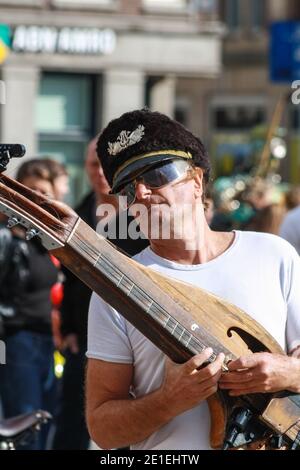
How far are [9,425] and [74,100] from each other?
14.5 m

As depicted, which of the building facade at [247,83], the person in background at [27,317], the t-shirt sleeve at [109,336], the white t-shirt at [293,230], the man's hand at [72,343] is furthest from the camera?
the building facade at [247,83]

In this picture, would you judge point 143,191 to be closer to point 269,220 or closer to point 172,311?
point 172,311

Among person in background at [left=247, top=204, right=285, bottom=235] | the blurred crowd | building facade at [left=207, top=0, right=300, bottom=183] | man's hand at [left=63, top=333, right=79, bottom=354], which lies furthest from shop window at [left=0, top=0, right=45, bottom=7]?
building facade at [left=207, top=0, right=300, bottom=183]

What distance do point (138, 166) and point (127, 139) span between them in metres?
0.08

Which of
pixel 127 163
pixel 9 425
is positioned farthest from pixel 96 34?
pixel 127 163

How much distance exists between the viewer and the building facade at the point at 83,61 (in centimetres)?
1862

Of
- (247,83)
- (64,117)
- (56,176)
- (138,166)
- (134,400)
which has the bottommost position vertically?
(247,83)

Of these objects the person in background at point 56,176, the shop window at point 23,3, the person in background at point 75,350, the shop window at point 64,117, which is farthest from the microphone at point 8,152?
the shop window at point 64,117

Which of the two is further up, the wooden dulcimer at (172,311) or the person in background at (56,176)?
the wooden dulcimer at (172,311)

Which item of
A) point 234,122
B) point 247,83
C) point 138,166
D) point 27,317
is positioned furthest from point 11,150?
point 247,83

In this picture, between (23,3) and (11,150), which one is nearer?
(11,150)

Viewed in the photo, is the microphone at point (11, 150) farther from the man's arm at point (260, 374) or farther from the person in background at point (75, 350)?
the person in background at point (75, 350)

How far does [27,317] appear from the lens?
7352 millimetres
